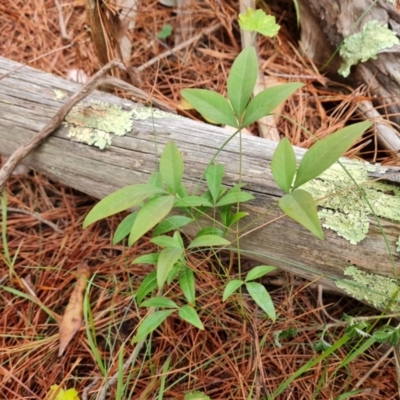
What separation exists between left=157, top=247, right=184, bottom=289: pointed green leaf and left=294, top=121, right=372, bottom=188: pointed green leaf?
31 centimetres

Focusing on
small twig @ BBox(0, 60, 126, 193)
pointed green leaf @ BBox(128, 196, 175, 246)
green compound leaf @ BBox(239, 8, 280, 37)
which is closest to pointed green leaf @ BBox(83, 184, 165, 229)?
pointed green leaf @ BBox(128, 196, 175, 246)

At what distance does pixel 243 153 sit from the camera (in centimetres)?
125

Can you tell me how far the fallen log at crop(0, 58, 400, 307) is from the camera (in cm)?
112

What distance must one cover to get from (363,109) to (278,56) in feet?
1.41

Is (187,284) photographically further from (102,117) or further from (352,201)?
(102,117)

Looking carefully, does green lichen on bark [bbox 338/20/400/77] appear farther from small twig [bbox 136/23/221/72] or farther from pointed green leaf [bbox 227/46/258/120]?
pointed green leaf [bbox 227/46/258/120]

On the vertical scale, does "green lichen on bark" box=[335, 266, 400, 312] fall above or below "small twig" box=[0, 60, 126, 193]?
below

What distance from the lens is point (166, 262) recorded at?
37.3 inches

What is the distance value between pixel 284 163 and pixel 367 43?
951mm

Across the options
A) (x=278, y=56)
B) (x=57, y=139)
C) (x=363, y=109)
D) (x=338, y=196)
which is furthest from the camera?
(x=278, y=56)

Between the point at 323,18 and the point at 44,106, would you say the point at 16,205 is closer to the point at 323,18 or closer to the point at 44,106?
the point at 44,106

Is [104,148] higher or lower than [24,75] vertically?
lower

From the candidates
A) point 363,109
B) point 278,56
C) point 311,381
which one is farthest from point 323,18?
point 311,381

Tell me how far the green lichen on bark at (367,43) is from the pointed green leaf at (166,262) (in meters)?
1.09
